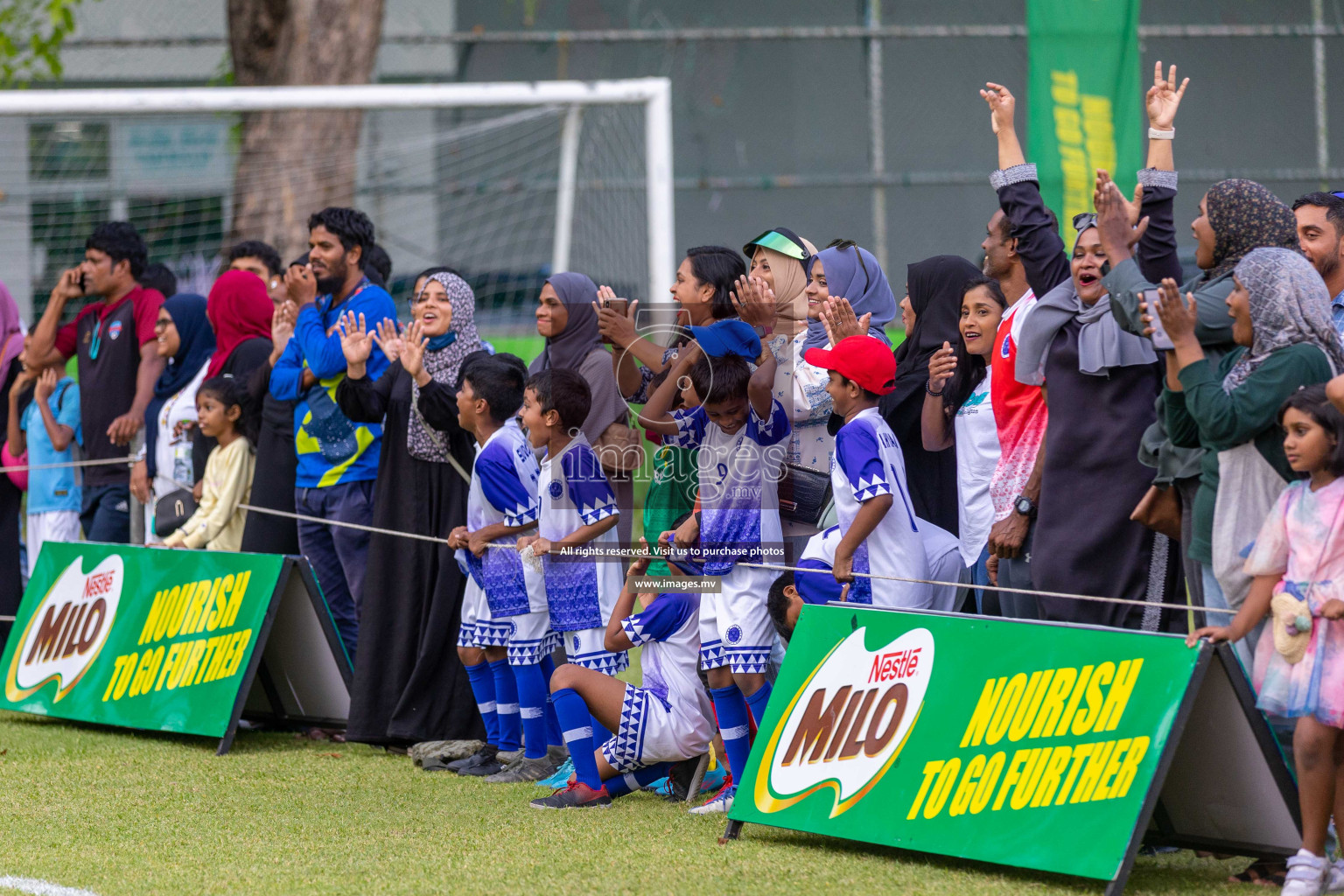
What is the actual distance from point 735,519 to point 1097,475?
46.2 inches

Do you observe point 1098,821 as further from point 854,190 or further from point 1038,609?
point 854,190

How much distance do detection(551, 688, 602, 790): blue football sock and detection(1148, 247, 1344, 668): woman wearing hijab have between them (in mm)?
2147

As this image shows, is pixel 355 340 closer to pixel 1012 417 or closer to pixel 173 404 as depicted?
pixel 173 404

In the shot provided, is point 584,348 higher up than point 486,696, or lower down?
higher up

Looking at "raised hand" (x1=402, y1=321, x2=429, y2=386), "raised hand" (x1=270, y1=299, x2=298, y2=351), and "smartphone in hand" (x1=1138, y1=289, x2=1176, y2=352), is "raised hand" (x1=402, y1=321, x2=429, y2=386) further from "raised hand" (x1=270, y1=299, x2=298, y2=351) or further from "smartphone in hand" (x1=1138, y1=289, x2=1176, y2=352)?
"smartphone in hand" (x1=1138, y1=289, x2=1176, y2=352)

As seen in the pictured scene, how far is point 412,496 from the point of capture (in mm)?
6094

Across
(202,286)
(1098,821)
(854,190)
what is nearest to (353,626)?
(1098,821)

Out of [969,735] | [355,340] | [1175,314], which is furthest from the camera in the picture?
[355,340]

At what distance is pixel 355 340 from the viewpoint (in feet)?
19.7

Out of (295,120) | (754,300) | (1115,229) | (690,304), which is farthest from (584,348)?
(295,120)

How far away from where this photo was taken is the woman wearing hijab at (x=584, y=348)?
18.2 feet

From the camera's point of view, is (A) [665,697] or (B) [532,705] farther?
(B) [532,705]

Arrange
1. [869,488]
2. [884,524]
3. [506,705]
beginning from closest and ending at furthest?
[869,488]
[884,524]
[506,705]

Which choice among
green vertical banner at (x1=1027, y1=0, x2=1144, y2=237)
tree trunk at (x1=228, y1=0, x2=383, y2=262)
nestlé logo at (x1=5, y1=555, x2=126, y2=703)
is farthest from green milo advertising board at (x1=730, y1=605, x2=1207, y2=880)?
tree trunk at (x1=228, y1=0, x2=383, y2=262)
